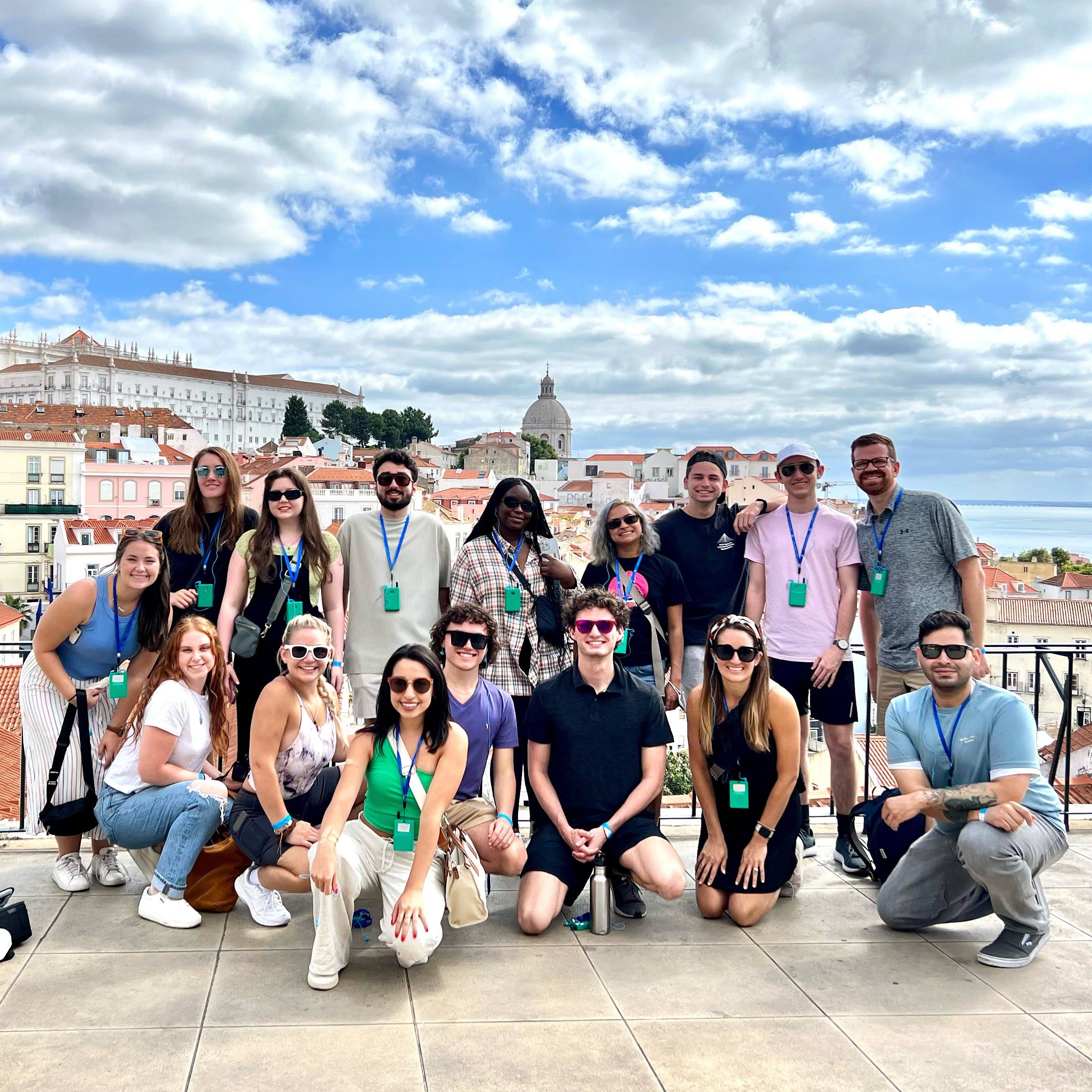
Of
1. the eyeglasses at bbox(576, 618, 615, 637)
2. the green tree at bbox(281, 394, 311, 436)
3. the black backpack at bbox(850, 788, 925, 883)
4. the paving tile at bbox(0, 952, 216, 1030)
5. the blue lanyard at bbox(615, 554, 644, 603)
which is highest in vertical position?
the green tree at bbox(281, 394, 311, 436)

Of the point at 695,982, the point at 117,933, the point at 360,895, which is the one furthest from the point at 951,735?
the point at 117,933

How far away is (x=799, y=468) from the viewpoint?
16.2 ft

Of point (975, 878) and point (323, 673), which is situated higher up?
point (323, 673)

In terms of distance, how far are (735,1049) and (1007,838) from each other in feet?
4.61

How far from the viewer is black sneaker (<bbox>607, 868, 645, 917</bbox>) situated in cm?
429

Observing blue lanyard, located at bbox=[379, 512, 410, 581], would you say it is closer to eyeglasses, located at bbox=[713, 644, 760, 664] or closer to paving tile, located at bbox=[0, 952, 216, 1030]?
eyeglasses, located at bbox=[713, 644, 760, 664]

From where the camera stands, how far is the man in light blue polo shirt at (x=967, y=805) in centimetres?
385

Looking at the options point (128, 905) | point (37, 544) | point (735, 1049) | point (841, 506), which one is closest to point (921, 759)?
point (735, 1049)

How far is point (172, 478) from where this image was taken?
6919cm

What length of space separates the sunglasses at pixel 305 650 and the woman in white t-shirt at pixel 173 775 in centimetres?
49

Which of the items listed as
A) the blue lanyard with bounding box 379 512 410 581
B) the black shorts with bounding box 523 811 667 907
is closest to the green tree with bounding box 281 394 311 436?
the blue lanyard with bounding box 379 512 410 581

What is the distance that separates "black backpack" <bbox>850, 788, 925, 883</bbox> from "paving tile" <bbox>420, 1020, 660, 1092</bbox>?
1719mm

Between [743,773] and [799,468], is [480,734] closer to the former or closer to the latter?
[743,773]

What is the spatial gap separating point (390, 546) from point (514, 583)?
0.70 meters
